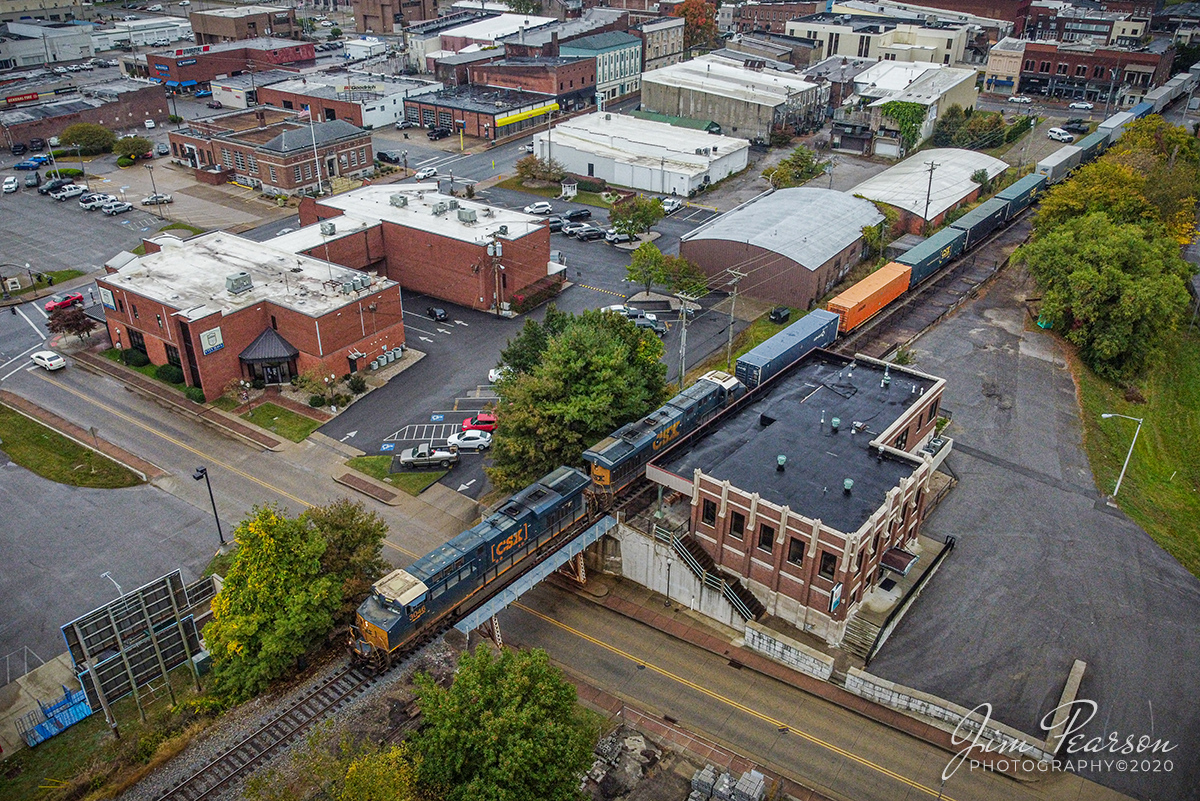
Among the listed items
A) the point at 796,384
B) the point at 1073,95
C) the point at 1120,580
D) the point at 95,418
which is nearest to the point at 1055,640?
the point at 1120,580

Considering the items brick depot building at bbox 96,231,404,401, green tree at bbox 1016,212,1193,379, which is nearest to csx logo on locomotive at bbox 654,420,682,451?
brick depot building at bbox 96,231,404,401

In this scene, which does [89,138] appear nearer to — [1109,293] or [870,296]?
[870,296]

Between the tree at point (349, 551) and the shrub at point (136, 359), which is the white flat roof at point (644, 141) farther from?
the tree at point (349, 551)

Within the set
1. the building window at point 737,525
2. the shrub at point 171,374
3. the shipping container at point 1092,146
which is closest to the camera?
the building window at point 737,525

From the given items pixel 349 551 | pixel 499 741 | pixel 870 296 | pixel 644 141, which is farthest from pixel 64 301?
pixel 644 141

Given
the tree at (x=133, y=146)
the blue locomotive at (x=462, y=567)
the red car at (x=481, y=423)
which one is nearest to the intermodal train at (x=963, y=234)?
the red car at (x=481, y=423)

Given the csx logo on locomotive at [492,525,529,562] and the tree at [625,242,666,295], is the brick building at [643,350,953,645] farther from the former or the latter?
the tree at [625,242,666,295]

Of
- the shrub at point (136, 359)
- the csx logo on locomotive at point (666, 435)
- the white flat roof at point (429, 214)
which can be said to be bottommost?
the shrub at point (136, 359)

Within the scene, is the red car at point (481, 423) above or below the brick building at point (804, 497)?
below
